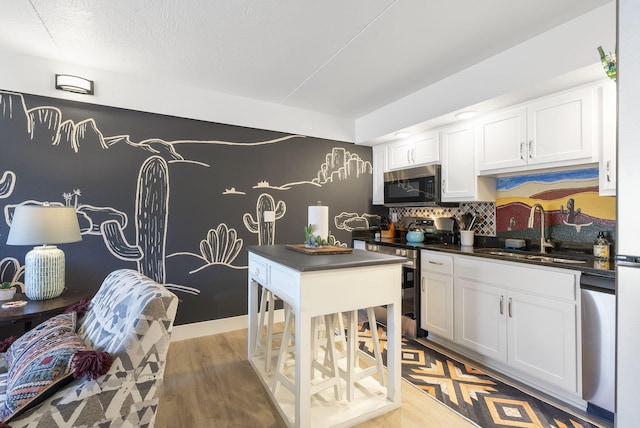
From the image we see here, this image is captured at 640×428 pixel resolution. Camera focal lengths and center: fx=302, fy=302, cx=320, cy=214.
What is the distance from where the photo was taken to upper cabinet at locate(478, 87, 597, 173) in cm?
206

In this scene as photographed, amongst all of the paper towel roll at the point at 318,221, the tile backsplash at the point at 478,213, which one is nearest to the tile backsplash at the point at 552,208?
the tile backsplash at the point at 478,213

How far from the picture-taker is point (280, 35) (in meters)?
2.16

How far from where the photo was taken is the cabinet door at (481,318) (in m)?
2.27

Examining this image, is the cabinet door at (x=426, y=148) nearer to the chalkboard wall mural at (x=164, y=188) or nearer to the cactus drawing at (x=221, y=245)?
the chalkboard wall mural at (x=164, y=188)

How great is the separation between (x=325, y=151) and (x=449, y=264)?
2.02 metres

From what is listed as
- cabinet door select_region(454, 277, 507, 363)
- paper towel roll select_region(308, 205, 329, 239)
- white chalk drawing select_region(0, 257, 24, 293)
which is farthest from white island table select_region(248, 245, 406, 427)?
white chalk drawing select_region(0, 257, 24, 293)

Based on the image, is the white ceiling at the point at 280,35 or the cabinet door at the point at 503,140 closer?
the white ceiling at the point at 280,35

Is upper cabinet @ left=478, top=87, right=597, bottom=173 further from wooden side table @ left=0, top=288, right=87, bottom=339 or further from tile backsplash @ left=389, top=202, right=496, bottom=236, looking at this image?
wooden side table @ left=0, top=288, right=87, bottom=339

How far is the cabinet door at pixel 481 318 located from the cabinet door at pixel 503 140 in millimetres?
1046

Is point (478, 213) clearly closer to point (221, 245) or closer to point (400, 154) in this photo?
point (400, 154)

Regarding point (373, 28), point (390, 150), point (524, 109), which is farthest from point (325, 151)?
point (524, 109)

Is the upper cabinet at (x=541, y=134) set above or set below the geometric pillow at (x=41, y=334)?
above

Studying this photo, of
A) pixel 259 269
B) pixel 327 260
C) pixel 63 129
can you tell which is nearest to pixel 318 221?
pixel 327 260

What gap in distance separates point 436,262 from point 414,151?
1.33 metres
